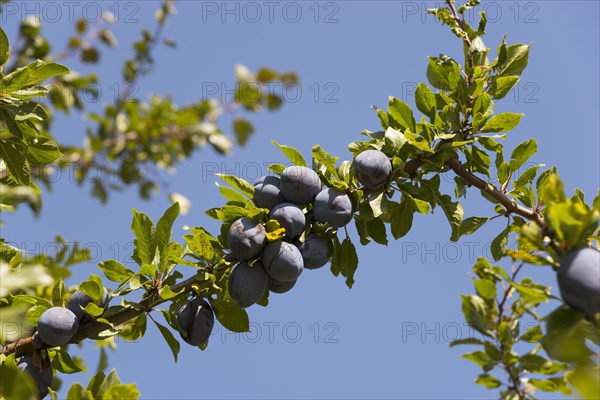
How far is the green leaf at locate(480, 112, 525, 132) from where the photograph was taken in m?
2.20

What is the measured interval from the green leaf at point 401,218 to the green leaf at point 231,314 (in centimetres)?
59

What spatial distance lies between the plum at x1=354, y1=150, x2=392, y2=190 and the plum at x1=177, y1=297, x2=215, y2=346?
64 cm

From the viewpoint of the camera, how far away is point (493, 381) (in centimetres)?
155

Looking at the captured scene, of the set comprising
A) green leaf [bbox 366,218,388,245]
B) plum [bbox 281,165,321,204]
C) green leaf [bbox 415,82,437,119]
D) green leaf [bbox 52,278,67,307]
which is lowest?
green leaf [bbox 52,278,67,307]

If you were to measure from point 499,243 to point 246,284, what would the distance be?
0.91m

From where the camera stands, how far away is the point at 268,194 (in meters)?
2.12

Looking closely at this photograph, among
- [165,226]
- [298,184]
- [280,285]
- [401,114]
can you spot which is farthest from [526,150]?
[165,226]

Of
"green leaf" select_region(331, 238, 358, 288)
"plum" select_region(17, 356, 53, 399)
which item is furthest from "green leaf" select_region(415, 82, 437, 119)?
"plum" select_region(17, 356, 53, 399)

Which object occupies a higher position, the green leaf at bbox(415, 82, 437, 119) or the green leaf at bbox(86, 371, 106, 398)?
the green leaf at bbox(415, 82, 437, 119)

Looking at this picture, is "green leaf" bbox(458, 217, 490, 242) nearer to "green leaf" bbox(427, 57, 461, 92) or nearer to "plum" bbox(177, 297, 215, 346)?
"green leaf" bbox(427, 57, 461, 92)

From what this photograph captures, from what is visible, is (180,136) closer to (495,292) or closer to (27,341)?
(27,341)

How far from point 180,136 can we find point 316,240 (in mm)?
3132

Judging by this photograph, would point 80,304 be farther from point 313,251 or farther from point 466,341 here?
point 466,341

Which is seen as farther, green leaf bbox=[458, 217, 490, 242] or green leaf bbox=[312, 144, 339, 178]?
green leaf bbox=[458, 217, 490, 242]
